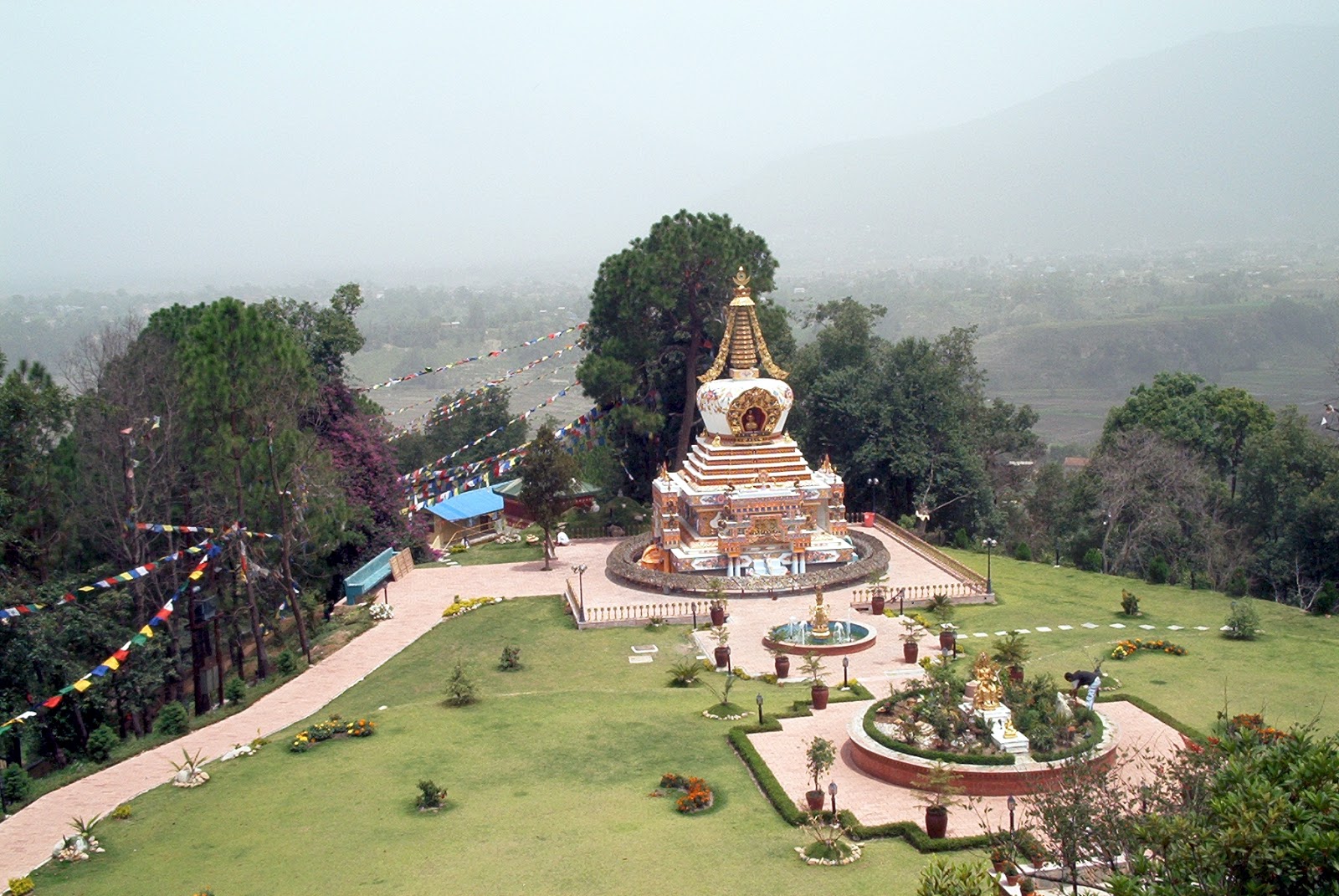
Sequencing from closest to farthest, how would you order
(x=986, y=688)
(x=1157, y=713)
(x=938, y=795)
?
(x=938, y=795)
(x=986, y=688)
(x=1157, y=713)

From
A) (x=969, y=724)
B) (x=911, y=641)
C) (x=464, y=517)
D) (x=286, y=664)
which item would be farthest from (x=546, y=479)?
(x=969, y=724)

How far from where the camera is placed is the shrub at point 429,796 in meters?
19.4

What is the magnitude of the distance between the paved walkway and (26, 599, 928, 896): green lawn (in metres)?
1.10

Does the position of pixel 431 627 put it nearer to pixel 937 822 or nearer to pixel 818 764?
pixel 818 764

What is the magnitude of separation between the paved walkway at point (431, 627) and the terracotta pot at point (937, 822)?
0.50 m

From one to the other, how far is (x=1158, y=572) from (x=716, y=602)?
548 inches

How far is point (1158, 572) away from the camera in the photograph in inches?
1366

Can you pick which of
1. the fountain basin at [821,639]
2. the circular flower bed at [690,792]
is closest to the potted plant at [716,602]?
the fountain basin at [821,639]

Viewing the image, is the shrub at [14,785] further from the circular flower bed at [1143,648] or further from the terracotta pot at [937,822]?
the circular flower bed at [1143,648]

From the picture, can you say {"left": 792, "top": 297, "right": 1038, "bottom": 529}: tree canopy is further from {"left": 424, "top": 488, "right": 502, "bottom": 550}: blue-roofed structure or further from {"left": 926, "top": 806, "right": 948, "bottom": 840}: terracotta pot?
{"left": 926, "top": 806, "right": 948, "bottom": 840}: terracotta pot

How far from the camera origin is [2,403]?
87.8ft

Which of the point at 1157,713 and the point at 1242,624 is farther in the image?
the point at 1242,624

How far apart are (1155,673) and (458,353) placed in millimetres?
132291

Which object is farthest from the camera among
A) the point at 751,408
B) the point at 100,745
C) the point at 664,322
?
the point at 664,322
